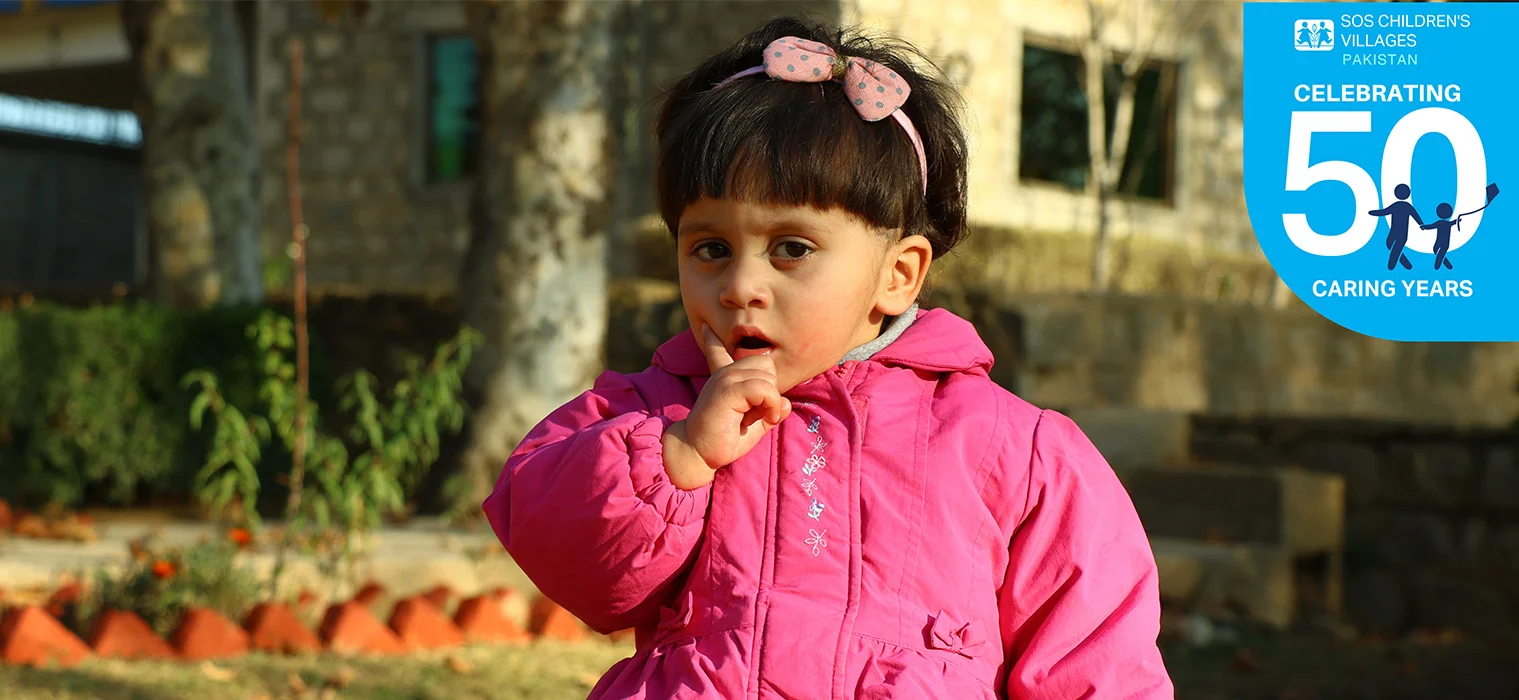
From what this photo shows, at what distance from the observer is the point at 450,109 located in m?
13.3

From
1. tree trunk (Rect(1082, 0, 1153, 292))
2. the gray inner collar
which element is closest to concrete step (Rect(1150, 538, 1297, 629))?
tree trunk (Rect(1082, 0, 1153, 292))

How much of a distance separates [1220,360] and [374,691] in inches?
227

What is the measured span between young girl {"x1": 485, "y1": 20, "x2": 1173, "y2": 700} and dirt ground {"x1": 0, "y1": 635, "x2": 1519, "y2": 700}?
8.18 ft

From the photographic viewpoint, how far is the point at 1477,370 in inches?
394

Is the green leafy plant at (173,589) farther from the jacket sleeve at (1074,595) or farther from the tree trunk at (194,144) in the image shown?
the tree trunk at (194,144)

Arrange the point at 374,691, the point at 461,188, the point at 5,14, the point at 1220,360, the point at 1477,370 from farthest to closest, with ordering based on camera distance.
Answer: the point at 5,14 → the point at 461,188 → the point at 1477,370 → the point at 1220,360 → the point at 374,691

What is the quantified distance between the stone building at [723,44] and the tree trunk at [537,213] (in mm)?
4141

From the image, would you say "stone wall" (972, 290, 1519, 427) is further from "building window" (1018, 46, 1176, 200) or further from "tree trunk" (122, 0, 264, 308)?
"tree trunk" (122, 0, 264, 308)

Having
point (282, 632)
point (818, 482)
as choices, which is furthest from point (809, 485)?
point (282, 632)

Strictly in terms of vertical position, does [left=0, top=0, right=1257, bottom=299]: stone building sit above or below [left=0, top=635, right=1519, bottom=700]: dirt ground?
above

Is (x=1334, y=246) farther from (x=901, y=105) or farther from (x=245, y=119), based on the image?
(x=245, y=119)

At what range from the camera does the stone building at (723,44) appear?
11766 millimetres

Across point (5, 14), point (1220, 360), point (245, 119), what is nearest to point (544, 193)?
point (245, 119)

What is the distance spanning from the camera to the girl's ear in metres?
2.22
